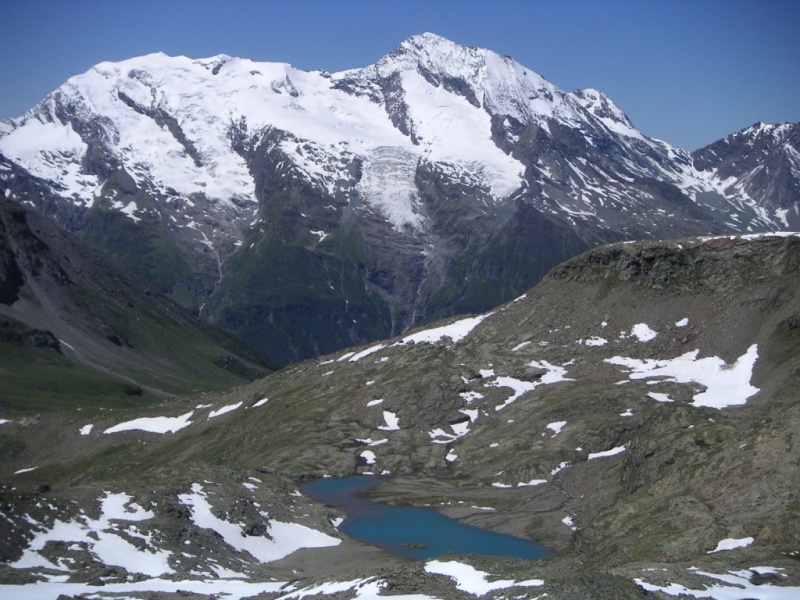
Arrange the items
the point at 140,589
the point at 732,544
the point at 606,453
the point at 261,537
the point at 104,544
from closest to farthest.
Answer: the point at 732,544 → the point at 140,589 → the point at 104,544 → the point at 261,537 → the point at 606,453

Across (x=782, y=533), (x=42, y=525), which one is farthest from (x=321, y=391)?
(x=782, y=533)

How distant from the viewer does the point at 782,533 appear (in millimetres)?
76438

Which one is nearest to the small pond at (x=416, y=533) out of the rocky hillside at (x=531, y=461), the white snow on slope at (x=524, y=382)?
the rocky hillside at (x=531, y=461)

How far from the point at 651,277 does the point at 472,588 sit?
13144cm

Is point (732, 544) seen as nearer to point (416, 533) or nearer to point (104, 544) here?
point (416, 533)

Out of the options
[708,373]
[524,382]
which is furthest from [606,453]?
[524,382]

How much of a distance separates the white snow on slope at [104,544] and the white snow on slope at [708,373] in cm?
8435

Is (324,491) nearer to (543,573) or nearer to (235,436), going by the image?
(235,436)

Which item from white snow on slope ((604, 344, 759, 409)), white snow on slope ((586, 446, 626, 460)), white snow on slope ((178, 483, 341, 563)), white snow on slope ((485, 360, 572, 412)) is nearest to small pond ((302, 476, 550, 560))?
white snow on slope ((178, 483, 341, 563))

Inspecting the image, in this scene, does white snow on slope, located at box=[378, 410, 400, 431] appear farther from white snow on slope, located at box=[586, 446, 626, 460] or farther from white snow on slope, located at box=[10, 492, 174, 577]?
white snow on slope, located at box=[10, 492, 174, 577]

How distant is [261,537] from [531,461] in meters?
45.3

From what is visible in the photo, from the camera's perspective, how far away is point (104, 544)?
92625mm

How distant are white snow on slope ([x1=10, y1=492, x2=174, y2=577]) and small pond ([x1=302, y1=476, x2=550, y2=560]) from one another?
2699cm

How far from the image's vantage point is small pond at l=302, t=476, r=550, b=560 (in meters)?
109
